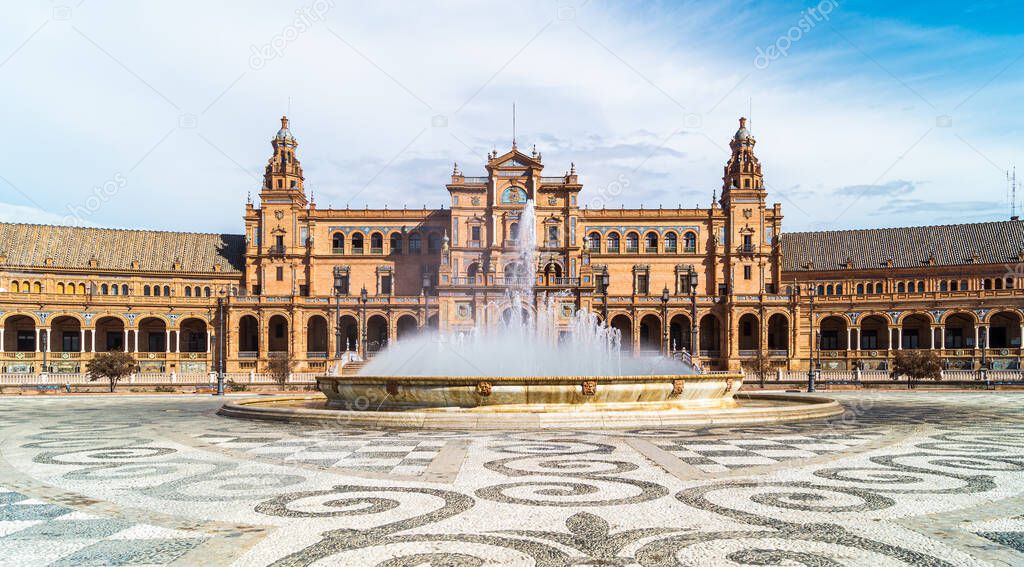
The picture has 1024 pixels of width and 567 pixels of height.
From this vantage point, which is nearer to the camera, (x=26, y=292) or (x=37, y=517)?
(x=37, y=517)

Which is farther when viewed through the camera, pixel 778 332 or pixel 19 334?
pixel 778 332

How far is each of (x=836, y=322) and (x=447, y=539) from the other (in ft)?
250

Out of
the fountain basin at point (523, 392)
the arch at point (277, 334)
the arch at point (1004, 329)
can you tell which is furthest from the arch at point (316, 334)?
the arch at point (1004, 329)

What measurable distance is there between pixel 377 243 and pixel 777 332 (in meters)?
39.9

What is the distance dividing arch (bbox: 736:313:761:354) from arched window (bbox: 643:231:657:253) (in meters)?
10.9

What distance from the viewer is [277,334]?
75.0m

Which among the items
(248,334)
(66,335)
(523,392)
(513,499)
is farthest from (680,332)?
(513,499)

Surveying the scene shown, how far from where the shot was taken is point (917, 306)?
70.7m

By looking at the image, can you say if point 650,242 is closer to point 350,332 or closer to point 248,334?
point 350,332

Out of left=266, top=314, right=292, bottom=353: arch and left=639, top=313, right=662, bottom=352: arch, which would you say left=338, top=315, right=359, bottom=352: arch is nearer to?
left=266, top=314, right=292, bottom=353: arch

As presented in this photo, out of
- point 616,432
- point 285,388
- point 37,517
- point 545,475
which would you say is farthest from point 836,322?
point 37,517

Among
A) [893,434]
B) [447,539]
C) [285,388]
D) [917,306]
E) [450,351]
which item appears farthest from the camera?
[917,306]

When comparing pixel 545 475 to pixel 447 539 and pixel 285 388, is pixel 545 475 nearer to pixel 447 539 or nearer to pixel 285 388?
pixel 447 539

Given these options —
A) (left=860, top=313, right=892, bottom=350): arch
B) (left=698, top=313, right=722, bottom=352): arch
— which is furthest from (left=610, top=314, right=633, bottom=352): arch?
(left=860, top=313, right=892, bottom=350): arch
